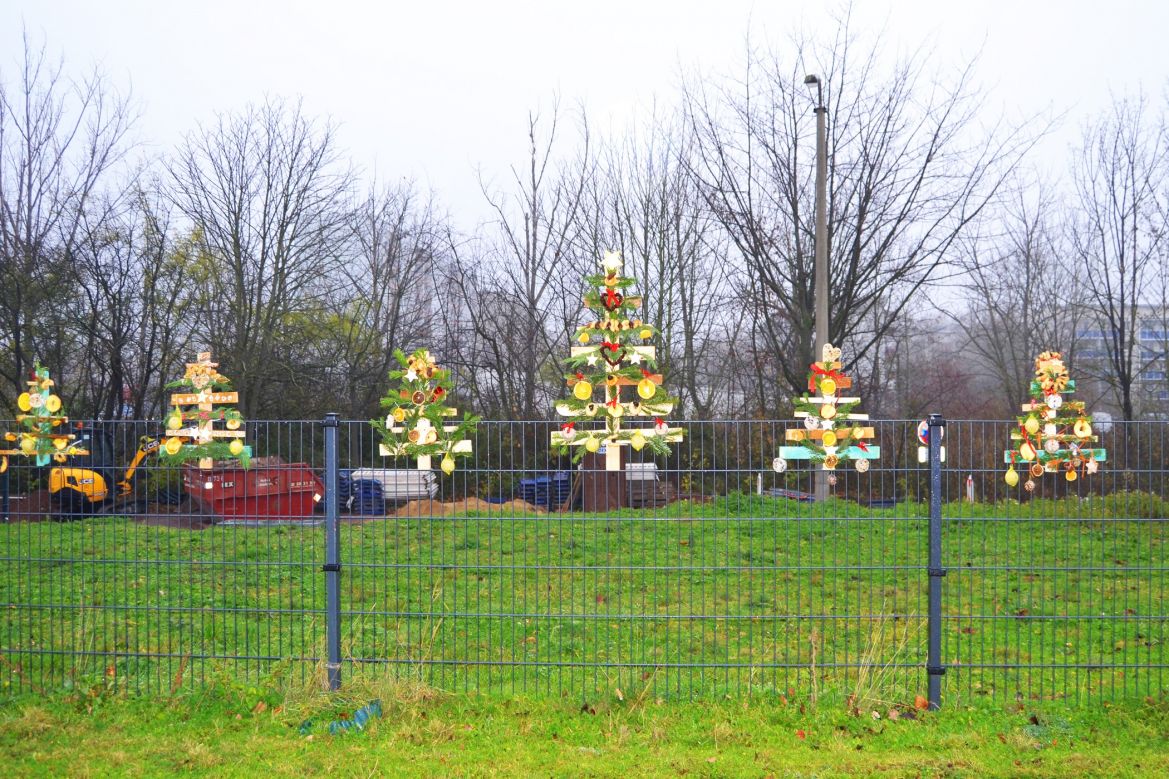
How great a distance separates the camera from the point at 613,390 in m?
5.96

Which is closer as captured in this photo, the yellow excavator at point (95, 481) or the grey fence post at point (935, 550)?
the grey fence post at point (935, 550)

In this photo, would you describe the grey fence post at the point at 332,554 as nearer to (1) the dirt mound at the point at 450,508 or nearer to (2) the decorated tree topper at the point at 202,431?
(1) the dirt mound at the point at 450,508

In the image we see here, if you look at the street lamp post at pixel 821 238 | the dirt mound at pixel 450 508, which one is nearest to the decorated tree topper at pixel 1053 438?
the dirt mound at pixel 450 508

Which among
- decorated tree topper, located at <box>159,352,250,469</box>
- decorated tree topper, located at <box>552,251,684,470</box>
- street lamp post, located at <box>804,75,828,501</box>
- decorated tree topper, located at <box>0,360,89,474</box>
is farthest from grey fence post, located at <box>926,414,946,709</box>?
street lamp post, located at <box>804,75,828,501</box>

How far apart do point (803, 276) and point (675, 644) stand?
35.3 feet

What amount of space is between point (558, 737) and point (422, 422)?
84.1 inches

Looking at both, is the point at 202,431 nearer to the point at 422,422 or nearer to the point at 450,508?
the point at 422,422

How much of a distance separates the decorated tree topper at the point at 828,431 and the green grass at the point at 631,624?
14.6 inches

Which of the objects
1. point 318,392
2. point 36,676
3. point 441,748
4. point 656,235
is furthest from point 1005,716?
point 318,392

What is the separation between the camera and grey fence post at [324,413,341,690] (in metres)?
5.64

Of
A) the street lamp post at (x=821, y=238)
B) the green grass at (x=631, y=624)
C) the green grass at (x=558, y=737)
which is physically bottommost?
the green grass at (x=558, y=737)

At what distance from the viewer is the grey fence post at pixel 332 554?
564 cm

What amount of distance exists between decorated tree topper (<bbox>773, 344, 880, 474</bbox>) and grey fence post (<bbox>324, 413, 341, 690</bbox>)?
2.83 metres

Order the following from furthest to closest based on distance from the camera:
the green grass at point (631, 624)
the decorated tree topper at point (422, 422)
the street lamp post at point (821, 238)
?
the street lamp post at point (821, 238), the decorated tree topper at point (422, 422), the green grass at point (631, 624)
